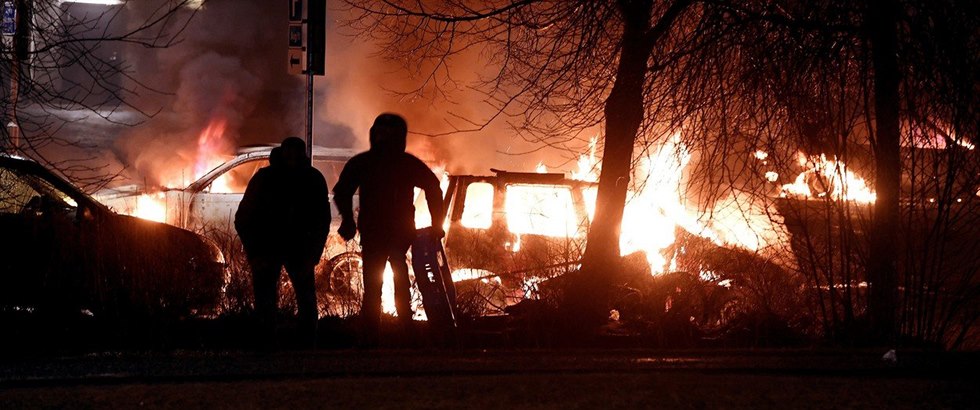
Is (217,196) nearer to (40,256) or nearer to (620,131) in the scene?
(40,256)

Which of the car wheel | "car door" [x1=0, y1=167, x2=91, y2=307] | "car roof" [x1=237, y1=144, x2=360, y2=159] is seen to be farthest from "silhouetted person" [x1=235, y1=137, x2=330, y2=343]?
"car roof" [x1=237, y1=144, x2=360, y2=159]

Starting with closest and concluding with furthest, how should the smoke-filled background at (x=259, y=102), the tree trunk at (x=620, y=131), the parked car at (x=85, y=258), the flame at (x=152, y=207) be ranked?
1. the parked car at (x=85, y=258)
2. the tree trunk at (x=620, y=131)
3. the flame at (x=152, y=207)
4. the smoke-filled background at (x=259, y=102)

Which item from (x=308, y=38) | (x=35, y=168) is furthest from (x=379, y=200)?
(x=35, y=168)

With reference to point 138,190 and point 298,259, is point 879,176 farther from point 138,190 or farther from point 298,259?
point 138,190

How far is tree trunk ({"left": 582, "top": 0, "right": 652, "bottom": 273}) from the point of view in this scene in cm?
693

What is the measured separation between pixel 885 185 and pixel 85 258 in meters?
5.85

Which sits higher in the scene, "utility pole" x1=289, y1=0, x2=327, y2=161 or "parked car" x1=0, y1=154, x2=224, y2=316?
"utility pole" x1=289, y1=0, x2=327, y2=161

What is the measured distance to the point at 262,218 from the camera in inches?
250

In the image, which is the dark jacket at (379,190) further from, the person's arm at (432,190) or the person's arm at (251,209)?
the person's arm at (251,209)

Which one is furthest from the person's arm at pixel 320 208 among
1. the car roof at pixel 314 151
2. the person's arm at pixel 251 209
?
the car roof at pixel 314 151

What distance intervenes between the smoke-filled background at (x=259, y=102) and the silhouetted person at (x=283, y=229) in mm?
10758

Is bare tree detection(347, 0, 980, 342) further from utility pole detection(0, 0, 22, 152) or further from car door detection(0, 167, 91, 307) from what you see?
car door detection(0, 167, 91, 307)

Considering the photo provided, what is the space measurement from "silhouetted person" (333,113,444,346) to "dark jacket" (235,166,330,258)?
7.3 inches

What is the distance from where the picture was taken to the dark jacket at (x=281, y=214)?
632 centimetres
